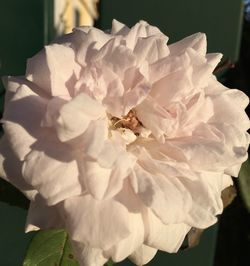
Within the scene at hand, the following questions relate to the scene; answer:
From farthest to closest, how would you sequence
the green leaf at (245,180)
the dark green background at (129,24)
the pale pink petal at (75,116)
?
the dark green background at (129,24) → the green leaf at (245,180) → the pale pink petal at (75,116)

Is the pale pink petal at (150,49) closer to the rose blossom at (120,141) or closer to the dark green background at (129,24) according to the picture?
the rose blossom at (120,141)

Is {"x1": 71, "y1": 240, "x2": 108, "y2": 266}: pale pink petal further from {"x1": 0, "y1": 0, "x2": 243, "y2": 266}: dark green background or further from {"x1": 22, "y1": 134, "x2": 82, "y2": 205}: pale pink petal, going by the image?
{"x1": 0, "y1": 0, "x2": 243, "y2": 266}: dark green background

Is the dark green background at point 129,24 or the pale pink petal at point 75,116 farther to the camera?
the dark green background at point 129,24

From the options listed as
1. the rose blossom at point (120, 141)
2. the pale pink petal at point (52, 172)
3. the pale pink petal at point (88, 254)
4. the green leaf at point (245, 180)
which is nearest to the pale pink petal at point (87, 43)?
the rose blossom at point (120, 141)

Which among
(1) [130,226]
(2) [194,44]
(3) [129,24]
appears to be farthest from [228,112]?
(3) [129,24]

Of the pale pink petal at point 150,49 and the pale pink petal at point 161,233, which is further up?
the pale pink petal at point 150,49

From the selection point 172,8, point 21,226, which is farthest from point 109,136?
point 21,226

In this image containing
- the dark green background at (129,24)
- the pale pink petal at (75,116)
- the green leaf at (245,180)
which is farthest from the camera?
the dark green background at (129,24)

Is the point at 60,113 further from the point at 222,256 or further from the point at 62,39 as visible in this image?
the point at 222,256
